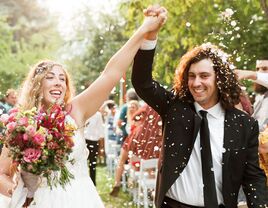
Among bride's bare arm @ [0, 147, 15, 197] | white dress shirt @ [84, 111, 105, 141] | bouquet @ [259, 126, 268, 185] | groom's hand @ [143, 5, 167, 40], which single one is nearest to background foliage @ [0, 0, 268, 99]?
white dress shirt @ [84, 111, 105, 141]

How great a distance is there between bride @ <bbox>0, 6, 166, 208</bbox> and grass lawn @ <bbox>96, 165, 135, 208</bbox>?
5445 millimetres

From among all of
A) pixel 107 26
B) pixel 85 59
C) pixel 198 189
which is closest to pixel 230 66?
pixel 198 189

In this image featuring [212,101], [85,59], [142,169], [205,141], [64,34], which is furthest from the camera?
[64,34]

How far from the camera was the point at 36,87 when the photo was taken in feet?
13.6

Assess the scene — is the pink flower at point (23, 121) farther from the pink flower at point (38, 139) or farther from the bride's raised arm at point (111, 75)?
the bride's raised arm at point (111, 75)

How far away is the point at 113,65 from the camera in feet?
13.3

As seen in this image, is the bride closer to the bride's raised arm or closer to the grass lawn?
the bride's raised arm

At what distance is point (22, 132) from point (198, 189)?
114cm

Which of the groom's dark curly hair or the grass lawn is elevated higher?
the groom's dark curly hair

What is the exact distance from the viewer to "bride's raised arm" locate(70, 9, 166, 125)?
12.8 ft

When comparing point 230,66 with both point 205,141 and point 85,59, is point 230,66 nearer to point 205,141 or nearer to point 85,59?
point 205,141

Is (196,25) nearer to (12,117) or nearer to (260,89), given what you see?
(260,89)

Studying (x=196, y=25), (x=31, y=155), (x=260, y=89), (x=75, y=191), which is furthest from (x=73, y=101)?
(x=196, y=25)

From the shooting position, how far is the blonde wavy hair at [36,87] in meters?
4.14
